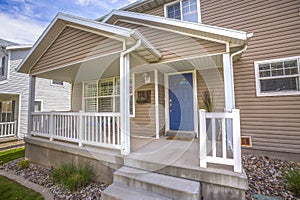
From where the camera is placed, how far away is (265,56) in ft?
15.0

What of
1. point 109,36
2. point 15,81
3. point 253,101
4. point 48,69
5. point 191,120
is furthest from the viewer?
point 15,81

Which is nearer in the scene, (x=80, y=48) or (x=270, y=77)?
(x=80, y=48)

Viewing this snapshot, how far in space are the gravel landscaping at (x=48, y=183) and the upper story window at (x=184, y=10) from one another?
6152 mm

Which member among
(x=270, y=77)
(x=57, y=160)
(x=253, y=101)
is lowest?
(x=57, y=160)

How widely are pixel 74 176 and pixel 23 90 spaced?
9.56 meters

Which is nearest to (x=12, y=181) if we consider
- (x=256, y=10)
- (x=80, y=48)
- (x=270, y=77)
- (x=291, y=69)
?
(x=80, y=48)

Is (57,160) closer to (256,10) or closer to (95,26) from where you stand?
(95,26)

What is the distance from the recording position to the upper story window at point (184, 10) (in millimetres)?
5728

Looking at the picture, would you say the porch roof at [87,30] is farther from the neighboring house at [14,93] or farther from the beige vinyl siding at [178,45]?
the neighboring house at [14,93]

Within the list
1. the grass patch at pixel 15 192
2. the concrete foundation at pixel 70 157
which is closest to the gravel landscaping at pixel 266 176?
the concrete foundation at pixel 70 157

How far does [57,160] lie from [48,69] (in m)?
2.90

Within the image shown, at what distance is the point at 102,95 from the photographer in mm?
6988

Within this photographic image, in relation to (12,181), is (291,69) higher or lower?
higher

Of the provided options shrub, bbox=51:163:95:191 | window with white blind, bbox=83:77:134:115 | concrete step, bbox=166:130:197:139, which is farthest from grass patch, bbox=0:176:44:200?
concrete step, bbox=166:130:197:139
